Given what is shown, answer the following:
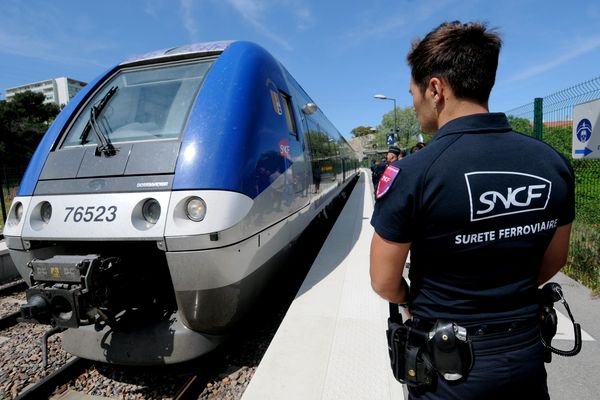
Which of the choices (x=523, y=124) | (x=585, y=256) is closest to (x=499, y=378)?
(x=585, y=256)

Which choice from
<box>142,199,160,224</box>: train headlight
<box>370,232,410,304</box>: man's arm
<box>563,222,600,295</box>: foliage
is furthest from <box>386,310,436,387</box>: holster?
<box>563,222,600,295</box>: foliage

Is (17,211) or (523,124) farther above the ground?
(523,124)

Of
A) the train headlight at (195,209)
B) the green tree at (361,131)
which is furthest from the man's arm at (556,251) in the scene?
the green tree at (361,131)

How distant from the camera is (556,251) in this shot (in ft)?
4.84

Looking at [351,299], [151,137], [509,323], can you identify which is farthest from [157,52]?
[509,323]

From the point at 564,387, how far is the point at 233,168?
8.50 feet

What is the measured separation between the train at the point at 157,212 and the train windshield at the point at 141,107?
0.04 ft

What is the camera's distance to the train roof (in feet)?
11.6

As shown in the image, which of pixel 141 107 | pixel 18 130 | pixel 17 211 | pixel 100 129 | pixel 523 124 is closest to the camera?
pixel 17 211

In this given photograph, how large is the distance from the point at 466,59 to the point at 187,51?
3.04m

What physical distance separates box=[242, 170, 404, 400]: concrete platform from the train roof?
2519 mm

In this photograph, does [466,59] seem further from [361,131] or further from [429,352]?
[361,131]

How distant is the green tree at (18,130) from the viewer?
27.1 metres

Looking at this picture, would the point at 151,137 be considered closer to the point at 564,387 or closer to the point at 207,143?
the point at 207,143
